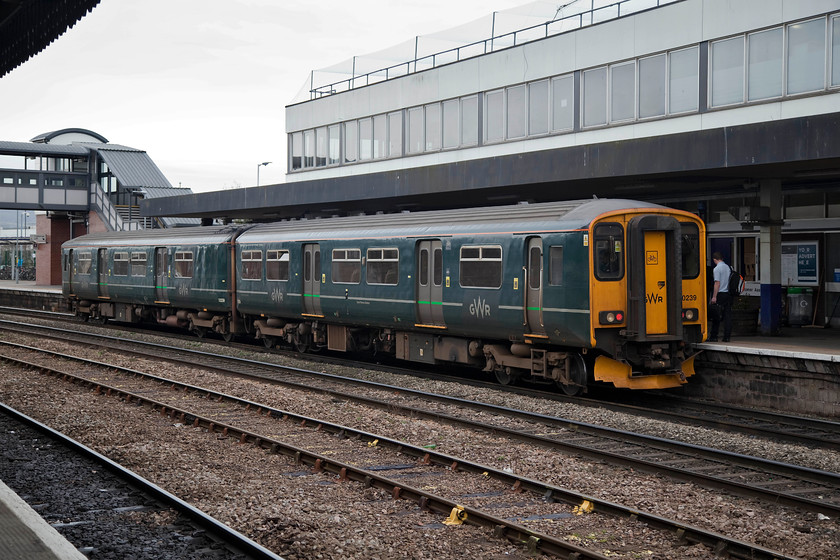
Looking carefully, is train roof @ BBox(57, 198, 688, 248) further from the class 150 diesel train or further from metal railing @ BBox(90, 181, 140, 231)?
metal railing @ BBox(90, 181, 140, 231)

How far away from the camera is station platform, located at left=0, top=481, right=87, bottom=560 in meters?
5.59

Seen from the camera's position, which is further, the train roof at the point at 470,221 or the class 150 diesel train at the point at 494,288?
the train roof at the point at 470,221

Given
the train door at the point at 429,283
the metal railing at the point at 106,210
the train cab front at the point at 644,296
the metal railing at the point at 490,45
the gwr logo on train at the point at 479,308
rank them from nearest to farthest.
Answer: the train cab front at the point at 644,296
the gwr logo on train at the point at 479,308
the train door at the point at 429,283
the metal railing at the point at 490,45
the metal railing at the point at 106,210

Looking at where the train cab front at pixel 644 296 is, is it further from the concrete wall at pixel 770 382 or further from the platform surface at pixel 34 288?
the platform surface at pixel 34 288

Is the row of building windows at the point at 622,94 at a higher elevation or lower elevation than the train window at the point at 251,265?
higher

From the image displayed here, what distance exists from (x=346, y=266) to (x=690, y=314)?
7402 mm

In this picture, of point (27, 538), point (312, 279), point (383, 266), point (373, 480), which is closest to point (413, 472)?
point (373, 480)

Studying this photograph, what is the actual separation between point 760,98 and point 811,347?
8.10 metres

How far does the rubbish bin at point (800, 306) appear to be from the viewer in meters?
21.2

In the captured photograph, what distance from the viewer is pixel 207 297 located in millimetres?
23578

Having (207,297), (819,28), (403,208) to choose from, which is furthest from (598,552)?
(403,208)

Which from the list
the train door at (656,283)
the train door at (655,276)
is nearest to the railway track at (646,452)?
the train door at (655,276)

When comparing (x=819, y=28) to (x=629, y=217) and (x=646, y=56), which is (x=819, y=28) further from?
(x=629, y=217)

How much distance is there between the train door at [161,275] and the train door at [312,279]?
7.13 meters
